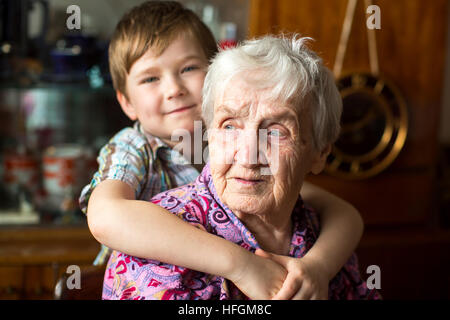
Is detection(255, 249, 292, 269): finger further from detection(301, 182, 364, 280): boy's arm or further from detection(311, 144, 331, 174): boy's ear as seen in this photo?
detection(311, 144, 331, 174): boy's ear

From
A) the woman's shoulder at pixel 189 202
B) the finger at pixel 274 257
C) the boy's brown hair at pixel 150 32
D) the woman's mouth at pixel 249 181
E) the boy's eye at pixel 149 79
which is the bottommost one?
the finger at pixel 274 257

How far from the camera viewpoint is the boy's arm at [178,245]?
0.86 meters

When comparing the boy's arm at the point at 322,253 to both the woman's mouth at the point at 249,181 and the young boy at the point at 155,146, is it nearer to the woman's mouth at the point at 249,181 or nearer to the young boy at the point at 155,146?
the young boy at the point at 155,146

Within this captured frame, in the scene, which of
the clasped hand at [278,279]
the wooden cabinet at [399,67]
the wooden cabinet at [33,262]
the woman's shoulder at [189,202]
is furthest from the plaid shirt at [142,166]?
the wooden cabinet at [399,67]

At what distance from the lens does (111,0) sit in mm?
2379

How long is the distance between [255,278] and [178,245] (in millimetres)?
145

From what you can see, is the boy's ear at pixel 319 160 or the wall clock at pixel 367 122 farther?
the wall clock at pixel 367 122

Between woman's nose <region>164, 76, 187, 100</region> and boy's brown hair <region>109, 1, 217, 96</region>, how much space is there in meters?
0.07

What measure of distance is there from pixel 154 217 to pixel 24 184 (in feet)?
5.54

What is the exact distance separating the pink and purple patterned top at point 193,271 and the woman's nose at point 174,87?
22cm

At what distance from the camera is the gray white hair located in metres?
0.92

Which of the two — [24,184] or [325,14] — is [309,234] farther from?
[24,184]

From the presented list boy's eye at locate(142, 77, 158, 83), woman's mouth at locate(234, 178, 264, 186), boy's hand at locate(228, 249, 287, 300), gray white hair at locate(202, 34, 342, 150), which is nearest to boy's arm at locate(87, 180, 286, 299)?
boy's hand at locate(228, 249, 287, 300)

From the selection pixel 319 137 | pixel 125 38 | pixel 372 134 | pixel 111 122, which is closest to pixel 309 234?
pixel 319 137
